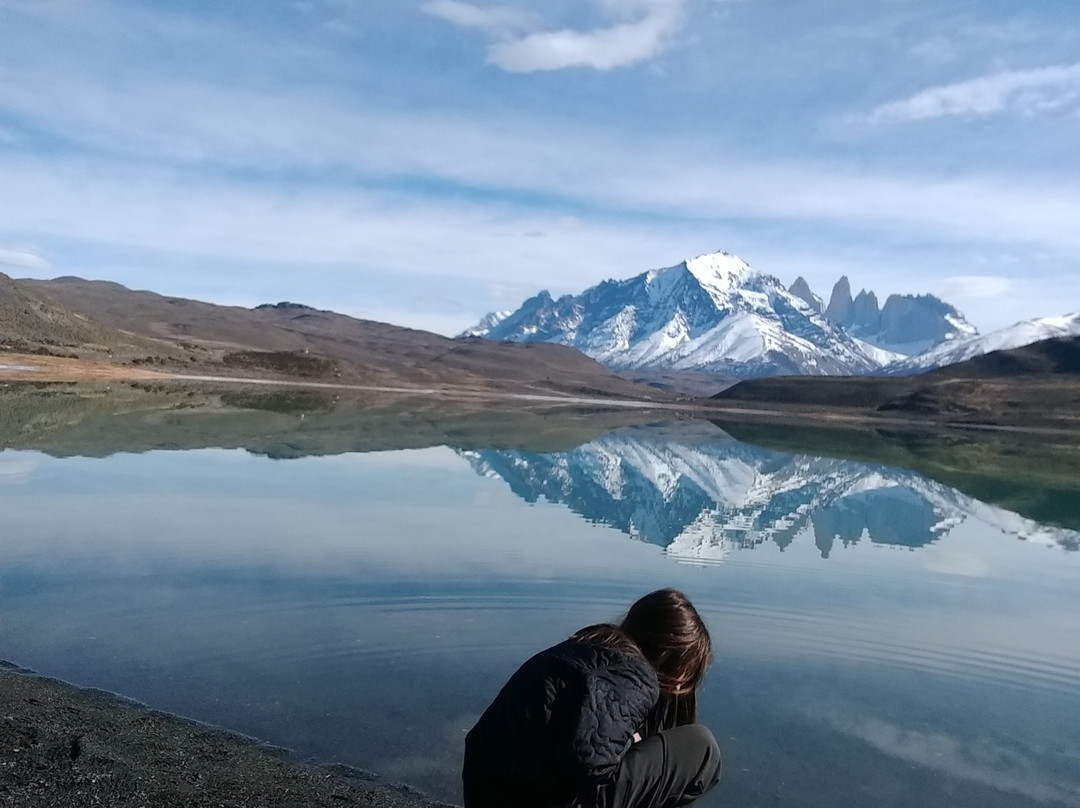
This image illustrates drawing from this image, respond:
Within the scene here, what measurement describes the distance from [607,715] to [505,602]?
486 inches

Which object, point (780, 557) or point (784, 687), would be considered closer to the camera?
point (784, 687)

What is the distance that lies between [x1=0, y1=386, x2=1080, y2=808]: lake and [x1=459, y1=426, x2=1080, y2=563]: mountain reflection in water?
274mm

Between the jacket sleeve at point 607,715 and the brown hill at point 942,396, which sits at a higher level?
the brown hill at point 942,396

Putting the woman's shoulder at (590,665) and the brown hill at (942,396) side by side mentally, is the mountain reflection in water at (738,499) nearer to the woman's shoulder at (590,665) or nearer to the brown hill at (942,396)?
the woman's shoulder at (590,665)

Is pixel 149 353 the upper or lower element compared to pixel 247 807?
upper

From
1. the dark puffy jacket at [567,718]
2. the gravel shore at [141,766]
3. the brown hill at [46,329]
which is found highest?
the brown hill at [46,329]

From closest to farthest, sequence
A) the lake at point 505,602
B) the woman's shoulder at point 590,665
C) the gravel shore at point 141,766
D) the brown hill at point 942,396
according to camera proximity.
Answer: the woman's shoulder at point 590,665
the gravel shore at point 141,766
the lake at point 505,602
the brown hill at point 942,396

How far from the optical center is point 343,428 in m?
57.8

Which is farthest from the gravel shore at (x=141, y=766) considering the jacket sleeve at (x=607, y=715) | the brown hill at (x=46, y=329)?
the brown hill at (x=46, y=329)

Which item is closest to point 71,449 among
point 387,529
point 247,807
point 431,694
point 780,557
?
point 387,529

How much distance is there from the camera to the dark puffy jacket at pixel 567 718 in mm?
4773

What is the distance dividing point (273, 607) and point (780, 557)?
13.6m

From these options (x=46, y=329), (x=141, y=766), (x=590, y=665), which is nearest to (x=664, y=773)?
(x=590, y=665)

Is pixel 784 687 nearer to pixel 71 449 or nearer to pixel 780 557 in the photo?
pixel 780 557
